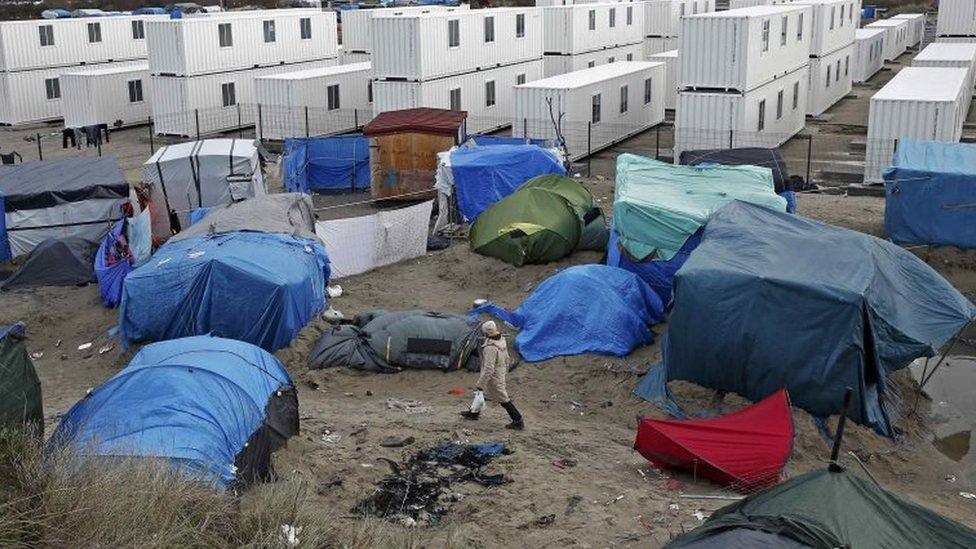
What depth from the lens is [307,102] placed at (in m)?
33.6

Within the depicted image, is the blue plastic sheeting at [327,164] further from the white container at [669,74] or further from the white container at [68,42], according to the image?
the white container at [669,74]

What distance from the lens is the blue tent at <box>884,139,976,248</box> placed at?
20.3 meters

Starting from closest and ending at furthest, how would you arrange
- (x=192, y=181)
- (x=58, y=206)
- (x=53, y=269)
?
(x=53, y=269) < (x=58, y=206) < (x=192, y=181)

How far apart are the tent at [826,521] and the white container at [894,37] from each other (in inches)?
2056

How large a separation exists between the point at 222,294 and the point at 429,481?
6.15 meters

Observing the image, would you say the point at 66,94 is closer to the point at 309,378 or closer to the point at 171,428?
the point at 309,378

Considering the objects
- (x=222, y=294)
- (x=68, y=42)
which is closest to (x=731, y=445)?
(x=222, y=294)

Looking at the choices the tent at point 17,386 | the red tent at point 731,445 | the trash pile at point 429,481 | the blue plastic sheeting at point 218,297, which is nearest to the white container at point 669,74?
the blue plastic sheeting at point 218,297

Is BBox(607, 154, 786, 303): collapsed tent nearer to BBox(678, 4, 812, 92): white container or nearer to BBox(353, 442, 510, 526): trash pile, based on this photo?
BBox(353, 442, 510, 526): trash pile

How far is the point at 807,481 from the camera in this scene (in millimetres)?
9242

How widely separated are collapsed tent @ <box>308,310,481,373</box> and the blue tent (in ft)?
32.3

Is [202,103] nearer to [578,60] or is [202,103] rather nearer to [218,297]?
[578,60]

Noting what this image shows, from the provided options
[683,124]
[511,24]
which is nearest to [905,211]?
[683,124]

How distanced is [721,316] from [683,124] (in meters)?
15.9
